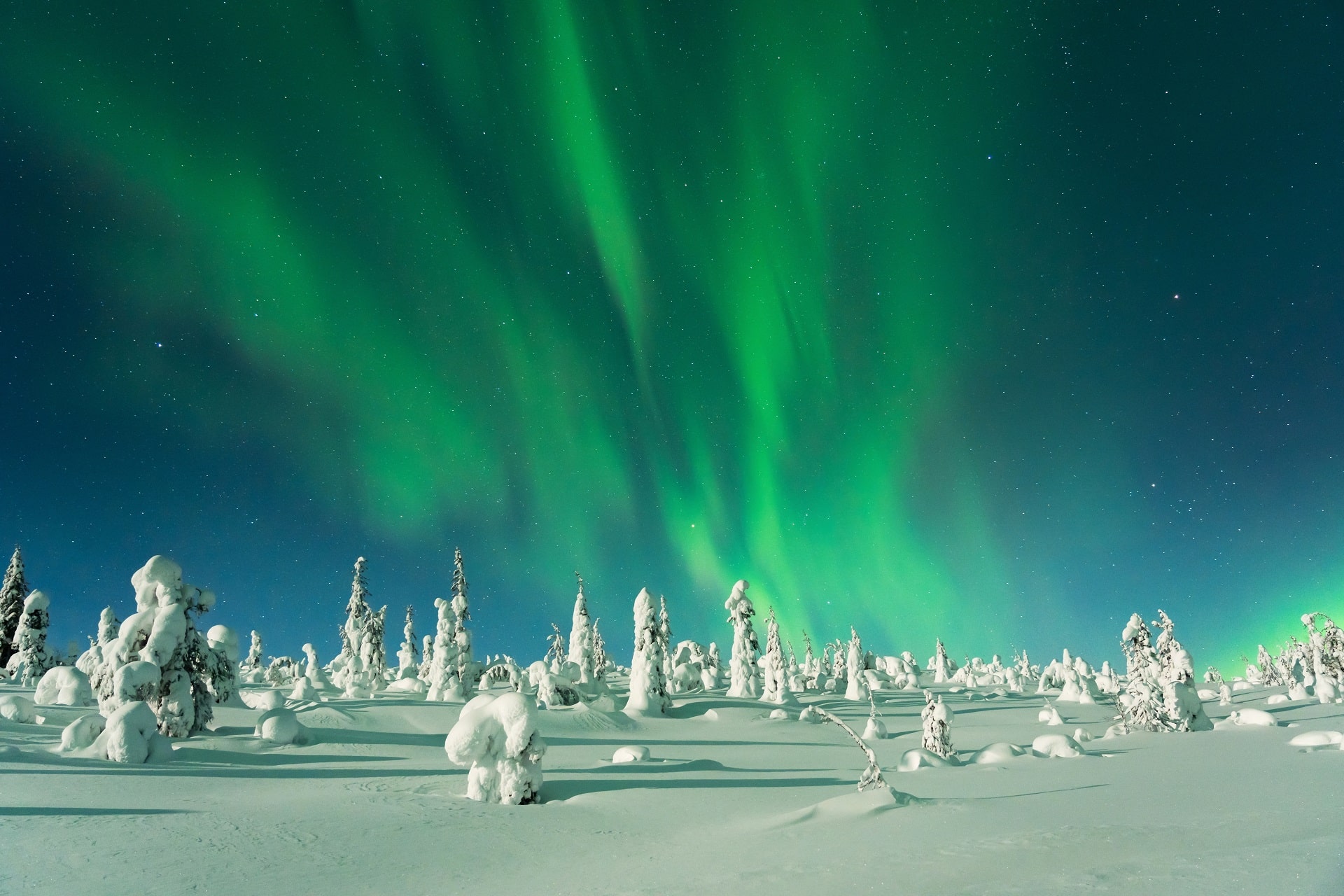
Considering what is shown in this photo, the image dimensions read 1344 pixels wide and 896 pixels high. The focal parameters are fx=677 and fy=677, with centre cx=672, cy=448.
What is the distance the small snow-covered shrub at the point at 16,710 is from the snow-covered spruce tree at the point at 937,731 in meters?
35.9

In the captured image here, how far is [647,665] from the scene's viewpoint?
157 ft

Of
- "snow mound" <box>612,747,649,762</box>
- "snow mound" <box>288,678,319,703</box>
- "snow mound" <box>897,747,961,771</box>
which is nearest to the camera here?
"snow mound" <box>897,747,961,771</box>

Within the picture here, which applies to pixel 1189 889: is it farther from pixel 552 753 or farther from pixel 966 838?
pixel 552 753

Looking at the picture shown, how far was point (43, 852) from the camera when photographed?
11.6m

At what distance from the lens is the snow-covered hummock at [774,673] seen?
210ft

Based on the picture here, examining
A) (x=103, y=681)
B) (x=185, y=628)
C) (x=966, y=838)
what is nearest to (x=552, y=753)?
(x=185, y=628)

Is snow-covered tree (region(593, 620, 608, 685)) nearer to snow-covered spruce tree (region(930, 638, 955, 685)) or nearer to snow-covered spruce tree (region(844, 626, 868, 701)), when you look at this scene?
snow-covered spruce tree (region(844, 626, 868, 701))

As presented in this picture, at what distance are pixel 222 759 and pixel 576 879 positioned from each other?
17752 mm

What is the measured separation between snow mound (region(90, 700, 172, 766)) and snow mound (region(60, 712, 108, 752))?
0.35m

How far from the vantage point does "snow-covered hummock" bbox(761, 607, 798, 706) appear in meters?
64.0

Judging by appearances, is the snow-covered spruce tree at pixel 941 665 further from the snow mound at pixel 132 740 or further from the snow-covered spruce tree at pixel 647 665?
the snow mound at pixel 132 740

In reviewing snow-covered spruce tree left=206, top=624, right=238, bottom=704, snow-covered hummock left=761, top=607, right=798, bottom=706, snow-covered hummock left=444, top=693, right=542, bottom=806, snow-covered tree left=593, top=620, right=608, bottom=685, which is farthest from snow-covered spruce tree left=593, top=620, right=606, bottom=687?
snow-covered hummock left=444, top=693, right=542, bottom=806

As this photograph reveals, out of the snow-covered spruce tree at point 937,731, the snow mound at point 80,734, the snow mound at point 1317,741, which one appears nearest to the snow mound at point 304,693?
the snow mound at point 80,734

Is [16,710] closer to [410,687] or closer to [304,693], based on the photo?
[304,693]
